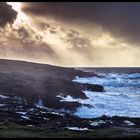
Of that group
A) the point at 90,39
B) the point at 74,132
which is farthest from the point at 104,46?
the point at 74,132

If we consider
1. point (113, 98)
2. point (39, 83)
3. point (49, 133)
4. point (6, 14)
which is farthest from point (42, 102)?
point (6, 14)

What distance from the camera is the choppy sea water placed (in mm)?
8500

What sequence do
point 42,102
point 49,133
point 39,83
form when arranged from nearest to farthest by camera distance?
point 49,133 < point 42,102 < point 39,83

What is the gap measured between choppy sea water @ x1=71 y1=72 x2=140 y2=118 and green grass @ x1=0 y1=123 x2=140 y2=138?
10.6 inches

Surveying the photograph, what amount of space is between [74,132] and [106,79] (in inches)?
39.7

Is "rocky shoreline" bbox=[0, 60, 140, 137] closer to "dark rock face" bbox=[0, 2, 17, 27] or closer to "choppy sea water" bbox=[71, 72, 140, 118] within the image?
"choppy sea water" bbox=[71, 72, 140, 118]

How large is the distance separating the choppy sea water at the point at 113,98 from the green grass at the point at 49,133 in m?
0.27

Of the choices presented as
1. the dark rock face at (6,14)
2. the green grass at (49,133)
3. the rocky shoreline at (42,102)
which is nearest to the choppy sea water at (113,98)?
the rocky shoreline at (42,102)

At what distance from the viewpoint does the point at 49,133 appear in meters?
8.41

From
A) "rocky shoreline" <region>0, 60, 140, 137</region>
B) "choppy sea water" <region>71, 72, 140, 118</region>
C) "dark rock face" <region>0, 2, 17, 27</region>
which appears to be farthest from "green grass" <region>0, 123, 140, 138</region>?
"dark rock face" <region>0, 2, 17, 27</region>

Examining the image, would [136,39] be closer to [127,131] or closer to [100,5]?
[100,5]

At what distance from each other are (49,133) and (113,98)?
1154mm

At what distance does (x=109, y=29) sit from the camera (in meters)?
8.72

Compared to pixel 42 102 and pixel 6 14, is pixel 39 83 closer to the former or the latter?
pixel 42 102
